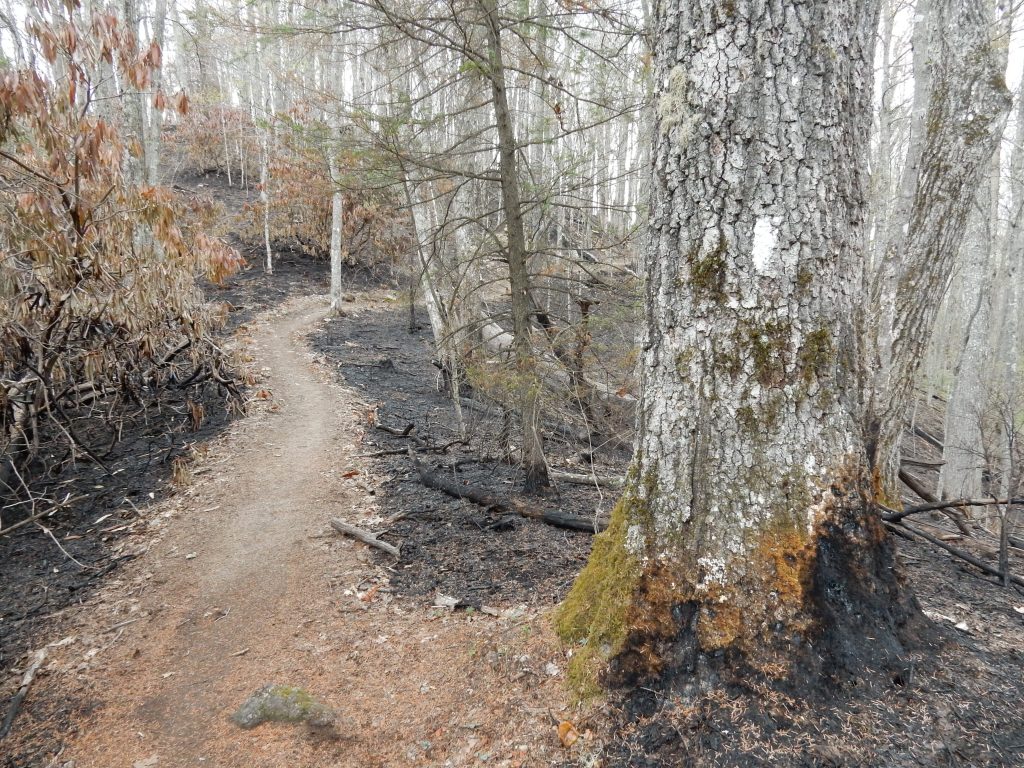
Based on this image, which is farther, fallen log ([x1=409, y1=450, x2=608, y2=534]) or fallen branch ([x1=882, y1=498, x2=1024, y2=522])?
fallen log ([x1=409, y1=450, x2=608, y2=534])

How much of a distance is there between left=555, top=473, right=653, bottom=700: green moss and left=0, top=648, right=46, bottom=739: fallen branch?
10.8 feet

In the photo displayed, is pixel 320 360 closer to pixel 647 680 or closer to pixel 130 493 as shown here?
pixel 130 493

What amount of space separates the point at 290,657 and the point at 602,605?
2.36m

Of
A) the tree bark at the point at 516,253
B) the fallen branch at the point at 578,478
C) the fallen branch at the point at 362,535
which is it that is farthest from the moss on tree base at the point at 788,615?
the fallen branch at the point at 578,478

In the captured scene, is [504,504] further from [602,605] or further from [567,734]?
[567,734]

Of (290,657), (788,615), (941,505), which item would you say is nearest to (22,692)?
(290,657)

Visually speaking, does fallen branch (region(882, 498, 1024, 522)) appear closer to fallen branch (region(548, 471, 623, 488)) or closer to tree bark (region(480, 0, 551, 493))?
tree bark (region(480, 0, 551, 493))

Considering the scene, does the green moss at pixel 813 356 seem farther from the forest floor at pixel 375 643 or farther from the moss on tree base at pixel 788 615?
the forest floor at pixel 375 643

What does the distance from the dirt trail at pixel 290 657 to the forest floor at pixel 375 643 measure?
2 centimetres

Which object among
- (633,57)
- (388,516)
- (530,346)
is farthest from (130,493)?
(633,57)

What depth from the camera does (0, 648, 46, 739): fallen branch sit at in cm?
331

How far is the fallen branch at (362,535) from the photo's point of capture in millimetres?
5096

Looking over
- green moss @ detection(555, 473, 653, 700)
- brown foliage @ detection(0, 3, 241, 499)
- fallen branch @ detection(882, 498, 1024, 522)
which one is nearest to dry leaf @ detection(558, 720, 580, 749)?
green moss @ detection(555, 473, 653, 700)

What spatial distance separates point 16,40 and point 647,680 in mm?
5652
